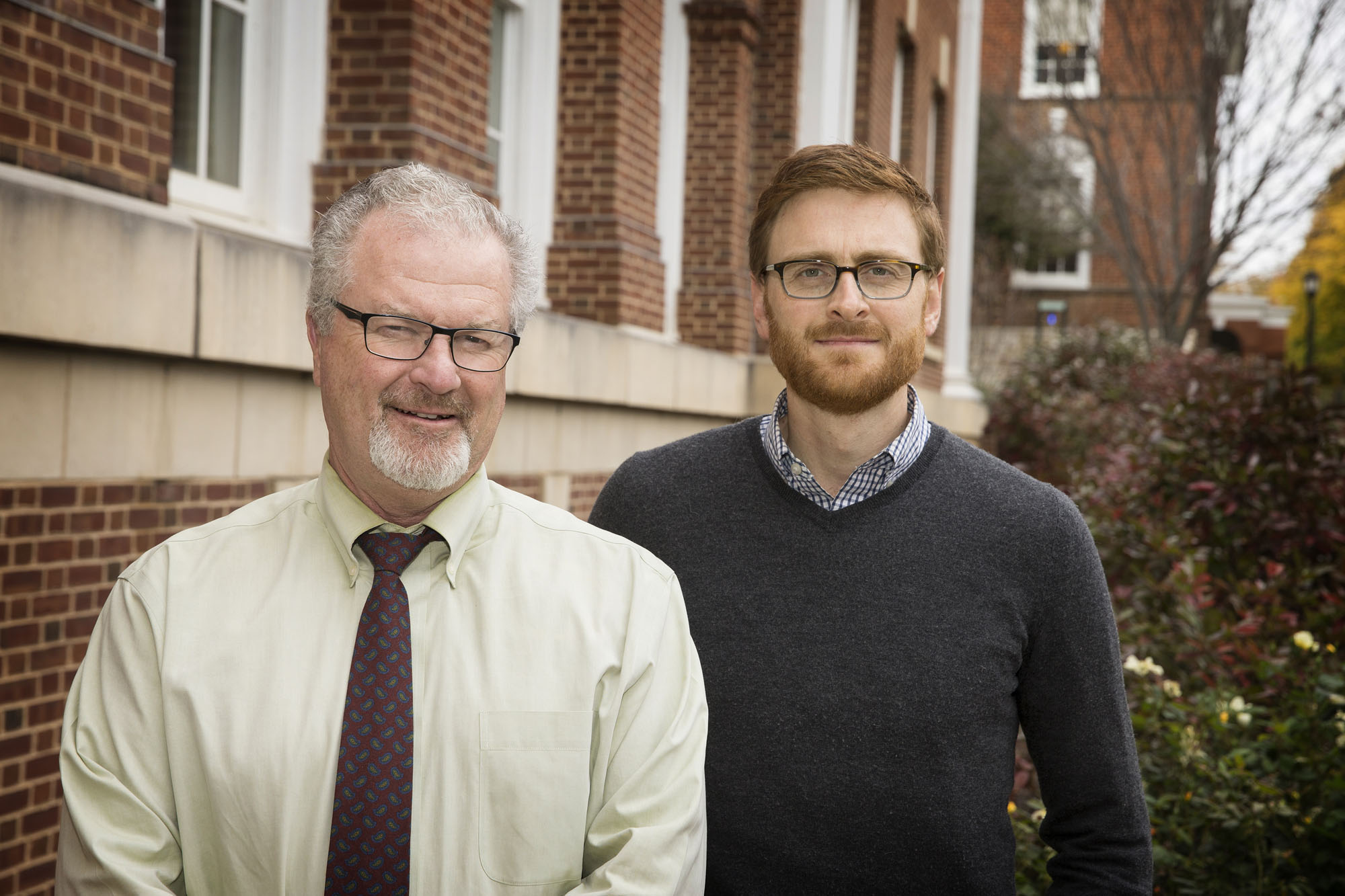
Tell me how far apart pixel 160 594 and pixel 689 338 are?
7720 mm

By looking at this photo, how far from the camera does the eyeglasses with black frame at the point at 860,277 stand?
247 centimetres

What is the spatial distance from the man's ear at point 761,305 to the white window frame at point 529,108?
5.03 meters

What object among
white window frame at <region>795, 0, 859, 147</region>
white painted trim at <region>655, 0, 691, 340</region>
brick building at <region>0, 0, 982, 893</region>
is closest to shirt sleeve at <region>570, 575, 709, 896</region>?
brick building at <region>0, 0, 982, 893</region>

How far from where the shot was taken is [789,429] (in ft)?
8.46

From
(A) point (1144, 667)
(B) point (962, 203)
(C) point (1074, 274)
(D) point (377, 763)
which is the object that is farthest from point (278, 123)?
(C) point (1074, 274)

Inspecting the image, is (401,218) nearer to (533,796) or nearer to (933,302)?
(533,796)

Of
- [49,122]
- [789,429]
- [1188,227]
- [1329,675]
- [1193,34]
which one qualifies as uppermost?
[1193,34]

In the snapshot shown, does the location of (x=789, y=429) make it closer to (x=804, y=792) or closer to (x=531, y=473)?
(x=804, y=792)

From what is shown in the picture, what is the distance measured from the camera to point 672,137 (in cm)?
942

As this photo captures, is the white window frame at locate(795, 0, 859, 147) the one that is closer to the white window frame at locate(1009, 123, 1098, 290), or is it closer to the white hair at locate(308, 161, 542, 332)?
the white hair at locate(308, 161, 542, 332)

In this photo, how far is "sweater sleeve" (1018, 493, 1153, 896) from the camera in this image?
7.54ft

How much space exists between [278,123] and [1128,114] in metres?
21.1

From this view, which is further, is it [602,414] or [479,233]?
[602,414]

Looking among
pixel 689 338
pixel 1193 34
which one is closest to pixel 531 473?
pixel 689 338
